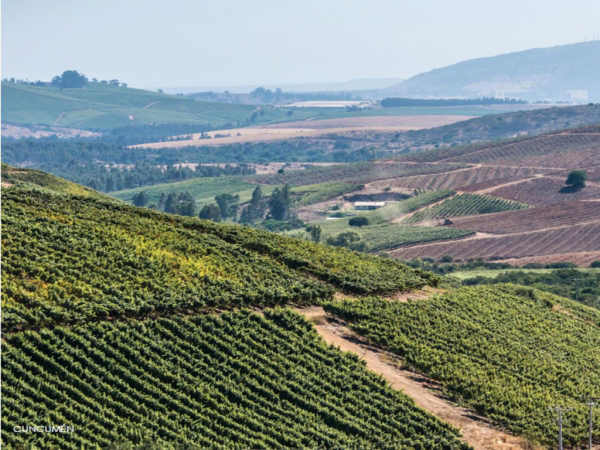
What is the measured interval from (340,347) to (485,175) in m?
147

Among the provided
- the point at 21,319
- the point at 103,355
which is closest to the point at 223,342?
the point at 103,355

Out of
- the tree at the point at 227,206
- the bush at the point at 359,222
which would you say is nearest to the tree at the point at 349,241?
the bush at the point at 359,222

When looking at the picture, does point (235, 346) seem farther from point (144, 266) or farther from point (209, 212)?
point (209, 212)

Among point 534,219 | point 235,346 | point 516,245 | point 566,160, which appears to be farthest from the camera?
point 566,160

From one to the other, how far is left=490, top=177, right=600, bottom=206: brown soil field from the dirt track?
122077 millimetres

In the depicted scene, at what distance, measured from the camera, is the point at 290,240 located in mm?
62781

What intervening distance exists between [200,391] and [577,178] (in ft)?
466

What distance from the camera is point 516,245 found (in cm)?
12431

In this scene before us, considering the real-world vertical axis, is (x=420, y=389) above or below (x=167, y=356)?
below

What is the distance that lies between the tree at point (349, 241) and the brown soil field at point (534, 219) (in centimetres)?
2570

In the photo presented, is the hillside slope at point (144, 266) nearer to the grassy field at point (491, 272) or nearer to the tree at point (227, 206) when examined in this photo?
the grassy field at point (491, 272)

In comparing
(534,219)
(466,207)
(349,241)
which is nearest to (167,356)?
(349,241)

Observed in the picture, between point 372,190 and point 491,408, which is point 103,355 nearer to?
point 491,408

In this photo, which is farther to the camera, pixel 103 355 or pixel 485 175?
pixel 485 175
